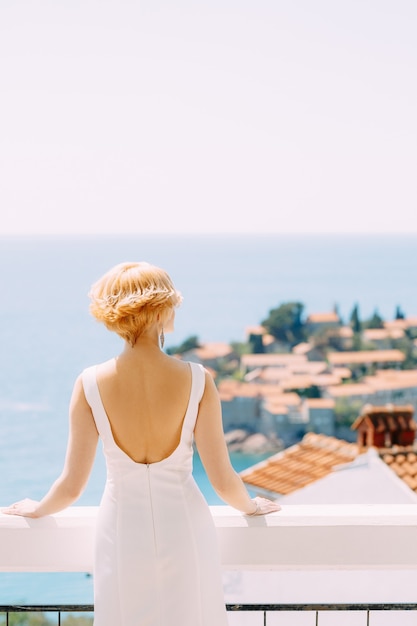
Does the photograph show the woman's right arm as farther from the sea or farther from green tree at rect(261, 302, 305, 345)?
the sea

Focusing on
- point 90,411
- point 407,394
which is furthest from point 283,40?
point 90,411

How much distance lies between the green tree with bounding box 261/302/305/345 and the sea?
1.45 feet

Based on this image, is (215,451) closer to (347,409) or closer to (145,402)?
(145,402)

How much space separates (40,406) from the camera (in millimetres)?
39594

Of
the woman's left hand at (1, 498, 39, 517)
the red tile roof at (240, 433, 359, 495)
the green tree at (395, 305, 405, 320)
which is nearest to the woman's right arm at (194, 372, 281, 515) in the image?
the woman's left hand at (1, 498, 39, 517)

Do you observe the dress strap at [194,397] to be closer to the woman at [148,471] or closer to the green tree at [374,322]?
the woman at [148,471]

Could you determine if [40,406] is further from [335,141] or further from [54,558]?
[54,558]

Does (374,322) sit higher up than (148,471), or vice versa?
(374,322)

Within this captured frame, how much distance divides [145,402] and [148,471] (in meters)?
0.12

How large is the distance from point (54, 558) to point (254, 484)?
12.3 metres

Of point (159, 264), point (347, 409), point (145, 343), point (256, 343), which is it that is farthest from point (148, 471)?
point (159, 264)

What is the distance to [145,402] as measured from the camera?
1549 mm

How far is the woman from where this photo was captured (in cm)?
154

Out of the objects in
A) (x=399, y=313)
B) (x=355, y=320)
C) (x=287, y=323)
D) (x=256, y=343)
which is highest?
(x=399, y=313)
